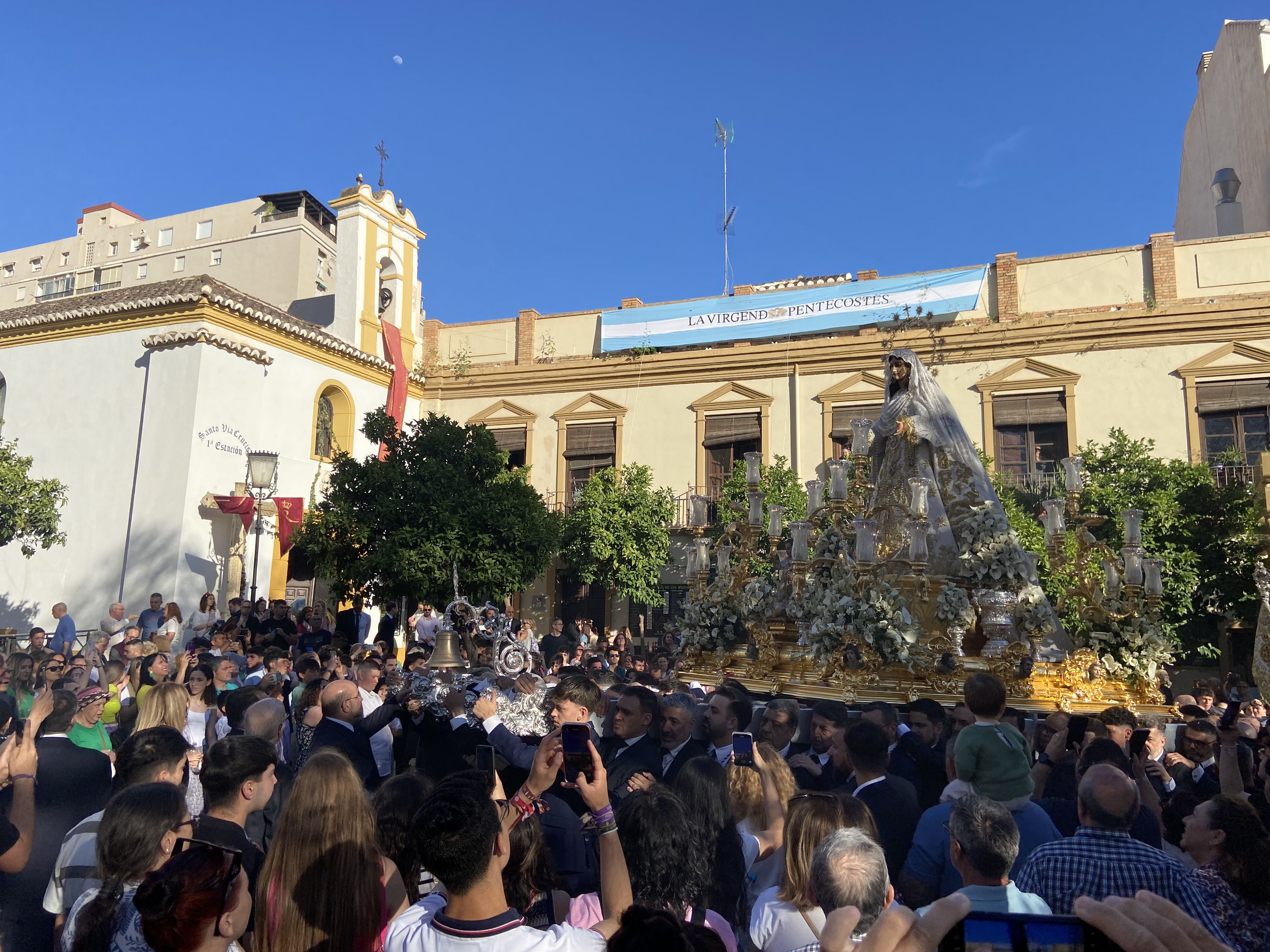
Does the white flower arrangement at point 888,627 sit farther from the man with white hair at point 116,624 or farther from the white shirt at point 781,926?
the man with white hair at point 116,624

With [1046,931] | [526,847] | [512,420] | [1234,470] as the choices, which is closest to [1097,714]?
[526,847]

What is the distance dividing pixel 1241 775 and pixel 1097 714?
1.56 meters

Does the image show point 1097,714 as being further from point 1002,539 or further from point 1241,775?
point 1002,539

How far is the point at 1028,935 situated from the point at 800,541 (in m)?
7.64

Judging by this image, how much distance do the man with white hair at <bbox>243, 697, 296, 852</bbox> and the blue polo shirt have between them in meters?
2.82

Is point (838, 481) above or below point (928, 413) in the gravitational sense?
below

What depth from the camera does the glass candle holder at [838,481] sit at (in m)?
9.10

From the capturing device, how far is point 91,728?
4.92 metres

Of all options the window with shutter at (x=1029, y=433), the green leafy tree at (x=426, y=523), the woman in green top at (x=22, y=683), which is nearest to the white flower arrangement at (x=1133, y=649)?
the woman in green top at (x=22, y=683)

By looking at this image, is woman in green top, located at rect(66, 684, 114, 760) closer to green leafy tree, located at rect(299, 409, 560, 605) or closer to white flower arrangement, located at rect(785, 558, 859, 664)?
white flower arrangement, located at rect(785, 558, 859, 664)

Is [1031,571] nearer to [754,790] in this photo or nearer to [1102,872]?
[754,790]

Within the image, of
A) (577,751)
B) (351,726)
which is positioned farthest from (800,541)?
(577,751)

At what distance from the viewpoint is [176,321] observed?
18.9 metres

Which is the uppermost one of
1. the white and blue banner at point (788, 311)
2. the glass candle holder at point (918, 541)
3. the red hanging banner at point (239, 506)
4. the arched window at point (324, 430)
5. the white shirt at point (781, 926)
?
the white and blue banner at point (788, 311)
